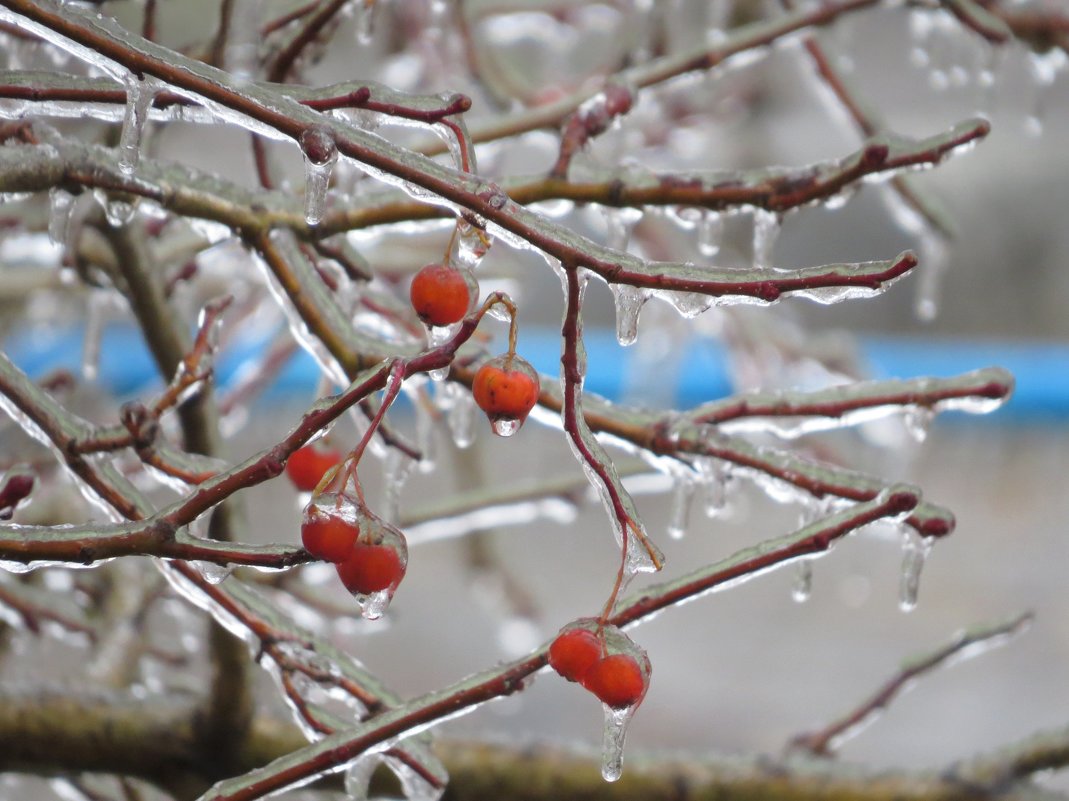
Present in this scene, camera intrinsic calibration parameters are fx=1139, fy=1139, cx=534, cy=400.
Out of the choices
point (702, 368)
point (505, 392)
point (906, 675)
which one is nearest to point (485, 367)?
point (505, 392)

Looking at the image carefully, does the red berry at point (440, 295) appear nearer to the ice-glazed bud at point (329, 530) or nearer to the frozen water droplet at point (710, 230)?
the ice-glazed bud at point (329, 530)

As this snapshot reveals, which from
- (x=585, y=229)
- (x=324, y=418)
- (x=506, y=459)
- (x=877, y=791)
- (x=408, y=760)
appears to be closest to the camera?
(x=324, y=418)

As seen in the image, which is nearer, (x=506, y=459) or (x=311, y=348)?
(x=311, y=348)

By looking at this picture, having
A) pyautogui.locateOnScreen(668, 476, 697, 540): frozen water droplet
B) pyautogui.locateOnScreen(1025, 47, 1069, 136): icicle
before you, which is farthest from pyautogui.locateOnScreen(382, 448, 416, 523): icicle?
pyautogui.locateOnScreen(1025, 47, 1069, 136): icicle

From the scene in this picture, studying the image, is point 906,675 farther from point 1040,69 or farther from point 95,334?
point 95,334

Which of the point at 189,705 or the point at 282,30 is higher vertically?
the point at 282,30

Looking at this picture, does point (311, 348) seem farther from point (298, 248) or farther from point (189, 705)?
point (189, 705)

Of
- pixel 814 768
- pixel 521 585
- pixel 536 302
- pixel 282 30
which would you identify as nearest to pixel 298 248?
pixel 282 30

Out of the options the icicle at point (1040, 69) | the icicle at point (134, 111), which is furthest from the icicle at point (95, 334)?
the icicle at point (1040, 69)
